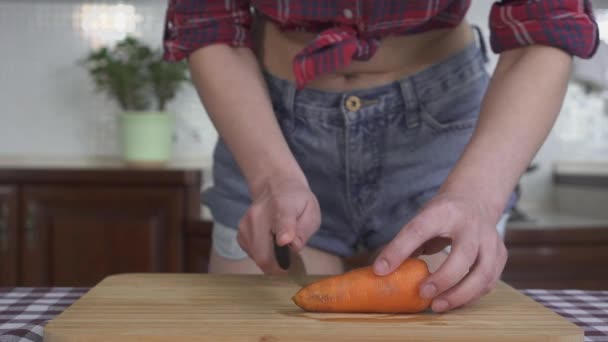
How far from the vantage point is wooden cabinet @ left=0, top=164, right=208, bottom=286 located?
2135 millimetres

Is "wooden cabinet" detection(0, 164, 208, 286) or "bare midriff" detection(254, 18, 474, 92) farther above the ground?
"bare midriff" detection(254, 18, 474, 92)

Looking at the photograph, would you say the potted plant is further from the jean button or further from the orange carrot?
the orange carrot

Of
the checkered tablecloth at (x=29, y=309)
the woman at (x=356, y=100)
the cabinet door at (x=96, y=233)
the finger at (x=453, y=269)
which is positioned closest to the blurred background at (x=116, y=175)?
the cabinet door at (x=96, y=233)

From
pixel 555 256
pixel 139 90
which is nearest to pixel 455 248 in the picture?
pixel 555 256

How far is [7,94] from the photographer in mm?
2592

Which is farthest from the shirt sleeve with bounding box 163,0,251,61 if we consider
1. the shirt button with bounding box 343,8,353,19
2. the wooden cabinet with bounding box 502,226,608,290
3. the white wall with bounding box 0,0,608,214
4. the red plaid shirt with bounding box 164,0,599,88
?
the white wall with bounding box 0,0,608,214

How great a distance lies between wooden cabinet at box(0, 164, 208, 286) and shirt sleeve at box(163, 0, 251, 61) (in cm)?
113

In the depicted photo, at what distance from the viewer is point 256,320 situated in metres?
0.69

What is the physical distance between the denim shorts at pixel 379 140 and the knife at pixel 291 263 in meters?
0.16

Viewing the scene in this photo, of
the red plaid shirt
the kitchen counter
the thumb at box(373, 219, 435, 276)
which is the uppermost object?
the red plaid shirt

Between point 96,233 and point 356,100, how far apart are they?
1362 mm

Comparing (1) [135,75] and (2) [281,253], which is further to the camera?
(1) [135,75]

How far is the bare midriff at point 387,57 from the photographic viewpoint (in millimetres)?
991

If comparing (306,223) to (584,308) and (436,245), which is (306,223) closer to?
(436,245)
